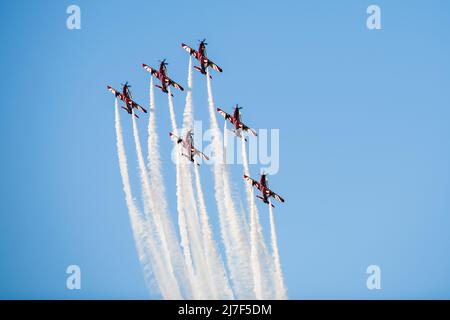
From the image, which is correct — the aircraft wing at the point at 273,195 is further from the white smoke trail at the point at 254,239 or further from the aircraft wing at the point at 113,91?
the aircraft wing at the point at 113,91

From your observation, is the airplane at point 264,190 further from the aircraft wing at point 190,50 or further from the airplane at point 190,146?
the aircraft wing at point 190,50

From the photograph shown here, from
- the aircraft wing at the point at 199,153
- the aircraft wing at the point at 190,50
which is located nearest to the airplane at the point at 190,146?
the aircraft wing at the point at 199,153

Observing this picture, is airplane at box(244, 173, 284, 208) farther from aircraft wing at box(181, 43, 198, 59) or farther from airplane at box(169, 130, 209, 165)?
aircraft wing at box(181, 43, 198, 59)

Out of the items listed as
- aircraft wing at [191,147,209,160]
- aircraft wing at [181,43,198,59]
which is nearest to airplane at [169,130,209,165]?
aircraft wing at [191,147,209,160]

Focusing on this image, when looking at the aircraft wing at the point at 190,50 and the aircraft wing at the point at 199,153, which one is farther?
the aircraft wing at the point at 190,50

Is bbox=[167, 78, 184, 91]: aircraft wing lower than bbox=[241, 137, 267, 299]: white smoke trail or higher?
higher

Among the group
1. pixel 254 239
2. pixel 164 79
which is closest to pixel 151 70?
pixel 164 79

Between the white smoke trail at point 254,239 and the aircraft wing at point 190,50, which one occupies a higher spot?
the aircraft wing at point 190,50

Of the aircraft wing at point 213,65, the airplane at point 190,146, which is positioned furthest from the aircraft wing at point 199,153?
the aircraft wing at point 213,65
